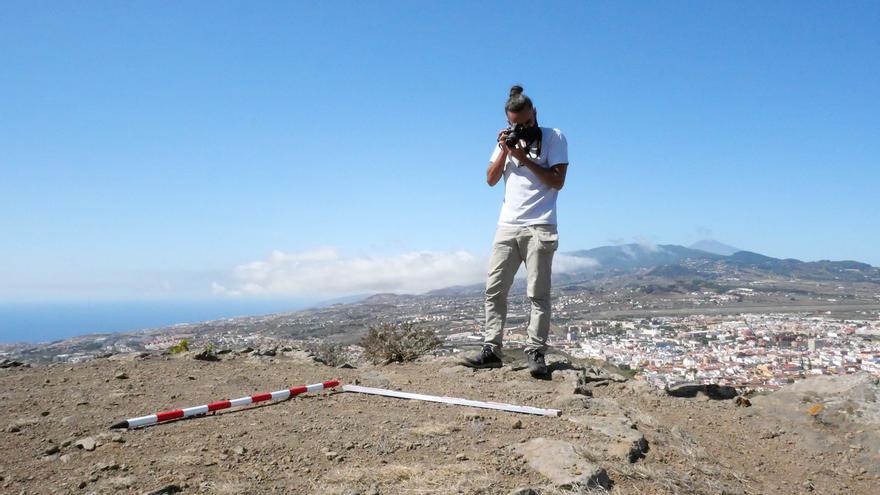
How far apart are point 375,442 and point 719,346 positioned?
15.4 meters

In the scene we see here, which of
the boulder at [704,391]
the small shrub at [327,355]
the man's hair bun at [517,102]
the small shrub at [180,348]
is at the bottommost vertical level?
the boulder at [704,391]

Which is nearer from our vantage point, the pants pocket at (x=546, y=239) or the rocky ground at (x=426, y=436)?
the rocky ground at (x=426, y=436)

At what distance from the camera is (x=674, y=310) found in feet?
113

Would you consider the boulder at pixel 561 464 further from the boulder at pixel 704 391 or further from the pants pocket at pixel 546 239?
the boulder at pixel 704 391

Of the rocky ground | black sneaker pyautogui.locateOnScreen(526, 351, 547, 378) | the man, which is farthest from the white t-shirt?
the rocky ground

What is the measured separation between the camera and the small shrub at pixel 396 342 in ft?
25.3

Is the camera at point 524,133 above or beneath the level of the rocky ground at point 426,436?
above

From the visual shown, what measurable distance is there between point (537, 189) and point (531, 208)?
0.21 m

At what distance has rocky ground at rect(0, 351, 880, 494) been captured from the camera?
3.03 metres

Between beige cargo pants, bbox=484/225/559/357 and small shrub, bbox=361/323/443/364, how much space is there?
1833mm

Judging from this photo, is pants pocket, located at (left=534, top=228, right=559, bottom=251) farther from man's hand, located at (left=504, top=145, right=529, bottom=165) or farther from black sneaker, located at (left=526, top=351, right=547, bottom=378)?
black sneaker, located at (left=526, top=351, right=547, bottom=378)

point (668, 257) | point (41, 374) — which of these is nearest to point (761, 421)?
point (41, 374)

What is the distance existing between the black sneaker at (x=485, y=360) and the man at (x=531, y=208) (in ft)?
1.66

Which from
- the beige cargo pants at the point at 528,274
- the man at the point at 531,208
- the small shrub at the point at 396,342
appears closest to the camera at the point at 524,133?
the man at the point at 531,208
